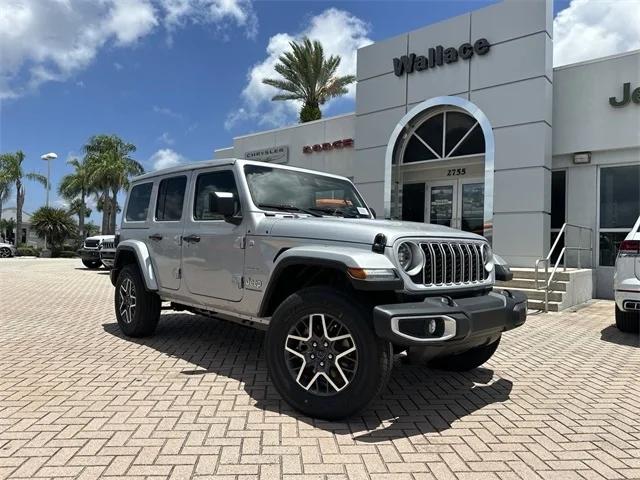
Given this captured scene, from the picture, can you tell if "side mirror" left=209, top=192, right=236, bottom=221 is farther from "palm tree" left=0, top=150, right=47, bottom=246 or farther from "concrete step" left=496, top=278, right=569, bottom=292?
"palm tree" left=0, top=150, right=47, bottom=246

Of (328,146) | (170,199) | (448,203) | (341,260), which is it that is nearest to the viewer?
(341,260)

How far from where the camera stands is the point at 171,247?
5492 millimetres

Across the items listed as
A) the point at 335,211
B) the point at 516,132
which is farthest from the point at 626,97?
the point at 335,211

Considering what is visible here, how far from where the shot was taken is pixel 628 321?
274 inches

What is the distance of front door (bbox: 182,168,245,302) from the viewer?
4.54 metres

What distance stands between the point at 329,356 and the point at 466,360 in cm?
194

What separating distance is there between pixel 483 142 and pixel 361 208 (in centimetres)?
796

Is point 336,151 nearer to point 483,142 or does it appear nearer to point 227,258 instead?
point 483,142

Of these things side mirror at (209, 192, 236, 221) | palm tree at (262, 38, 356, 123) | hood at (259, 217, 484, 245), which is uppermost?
palm tree at (262, 38, 356, 123)

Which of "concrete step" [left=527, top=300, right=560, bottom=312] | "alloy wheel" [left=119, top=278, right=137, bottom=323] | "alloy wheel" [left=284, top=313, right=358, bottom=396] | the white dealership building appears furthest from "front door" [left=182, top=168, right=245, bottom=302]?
the white dealership building

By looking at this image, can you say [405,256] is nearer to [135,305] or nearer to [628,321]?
[135,305]

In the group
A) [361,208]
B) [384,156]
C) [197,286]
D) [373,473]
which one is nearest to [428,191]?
[384,156]

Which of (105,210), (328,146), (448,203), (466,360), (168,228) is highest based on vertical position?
(328,146)

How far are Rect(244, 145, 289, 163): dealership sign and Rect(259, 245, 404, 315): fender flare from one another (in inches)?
551
